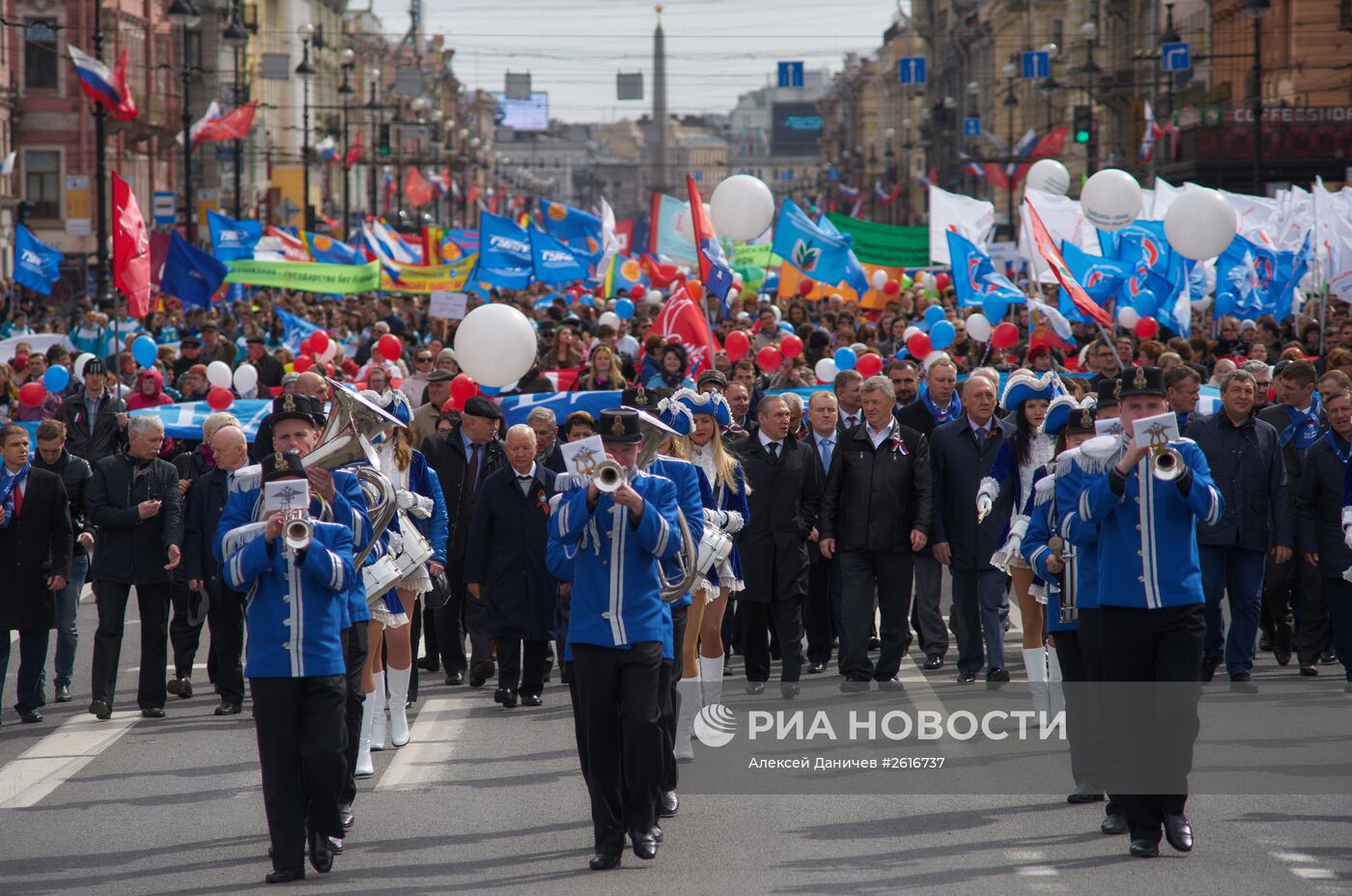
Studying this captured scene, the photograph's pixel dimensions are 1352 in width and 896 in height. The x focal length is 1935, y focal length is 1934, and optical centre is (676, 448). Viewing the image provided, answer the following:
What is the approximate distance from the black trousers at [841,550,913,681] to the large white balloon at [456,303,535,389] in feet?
10.7

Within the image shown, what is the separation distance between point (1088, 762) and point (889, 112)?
119m

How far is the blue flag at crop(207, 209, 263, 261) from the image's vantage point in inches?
1179

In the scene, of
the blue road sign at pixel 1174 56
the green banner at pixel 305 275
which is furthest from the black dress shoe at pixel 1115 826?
the blue road sign at pixel 1174 56

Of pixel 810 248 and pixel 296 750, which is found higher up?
pixel 810 248

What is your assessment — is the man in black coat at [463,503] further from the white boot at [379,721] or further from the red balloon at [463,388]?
the white boot at [379,721]

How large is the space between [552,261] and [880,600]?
19.3 metres

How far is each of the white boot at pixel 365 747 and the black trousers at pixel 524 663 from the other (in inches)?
63.3

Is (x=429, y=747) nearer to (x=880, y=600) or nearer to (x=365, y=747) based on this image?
(x=365, y=747)

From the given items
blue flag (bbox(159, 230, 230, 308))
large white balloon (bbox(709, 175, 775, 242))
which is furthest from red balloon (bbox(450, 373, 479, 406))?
blue flag (bbox(159, 230, 230, 308))

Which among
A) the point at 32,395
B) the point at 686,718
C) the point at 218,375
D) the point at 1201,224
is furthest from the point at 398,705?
the point at 1201,224

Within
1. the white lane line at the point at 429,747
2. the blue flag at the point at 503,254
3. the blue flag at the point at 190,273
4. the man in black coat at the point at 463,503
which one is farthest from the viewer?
the blue flag at the point at 503,254

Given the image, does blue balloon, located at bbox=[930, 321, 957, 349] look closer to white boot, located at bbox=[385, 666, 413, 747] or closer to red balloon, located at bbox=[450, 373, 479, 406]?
red balloon, located at bbox=[450, 373, 479, 406]

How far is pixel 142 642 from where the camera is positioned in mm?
10969

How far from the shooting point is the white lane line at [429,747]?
9.12 metres
